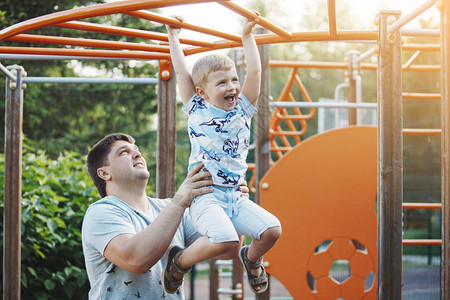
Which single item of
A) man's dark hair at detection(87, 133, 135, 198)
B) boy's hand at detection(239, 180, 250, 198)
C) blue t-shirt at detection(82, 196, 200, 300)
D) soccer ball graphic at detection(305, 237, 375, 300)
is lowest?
soccer ball graphic at detection(305, 237, 375, 300)

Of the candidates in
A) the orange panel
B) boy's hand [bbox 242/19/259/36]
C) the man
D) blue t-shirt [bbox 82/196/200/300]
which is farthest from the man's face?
the orange panel

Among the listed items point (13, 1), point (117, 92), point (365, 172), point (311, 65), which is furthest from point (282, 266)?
point (117, 92)

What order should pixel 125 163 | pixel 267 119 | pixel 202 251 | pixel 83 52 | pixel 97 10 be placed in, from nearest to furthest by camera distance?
pixel 97 10
pixel 202 251
pixel 125 163
pixel 83 52
pixel 267 119

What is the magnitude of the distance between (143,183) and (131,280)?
385 millimetres

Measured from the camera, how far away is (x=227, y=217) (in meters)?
1.93

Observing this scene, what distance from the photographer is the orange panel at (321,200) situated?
3.73m

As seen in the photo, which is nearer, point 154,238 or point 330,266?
point 154,238

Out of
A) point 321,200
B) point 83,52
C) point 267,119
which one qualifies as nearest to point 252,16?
point 83,52

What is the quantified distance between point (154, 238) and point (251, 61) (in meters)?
0.73

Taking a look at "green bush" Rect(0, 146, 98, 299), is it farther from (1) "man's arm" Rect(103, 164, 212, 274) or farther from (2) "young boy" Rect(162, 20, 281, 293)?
(2) "young boy" Rect(162, 20, 281, 293)

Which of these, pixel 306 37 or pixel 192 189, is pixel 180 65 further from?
pixel 306 37

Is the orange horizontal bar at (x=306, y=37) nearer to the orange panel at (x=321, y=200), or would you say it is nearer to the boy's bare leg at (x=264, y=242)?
the boy's bare leg at (x=264, y=242)

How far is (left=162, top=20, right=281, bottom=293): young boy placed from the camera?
6.45ft

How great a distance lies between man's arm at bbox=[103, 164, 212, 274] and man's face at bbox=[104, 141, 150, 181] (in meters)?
0.29
